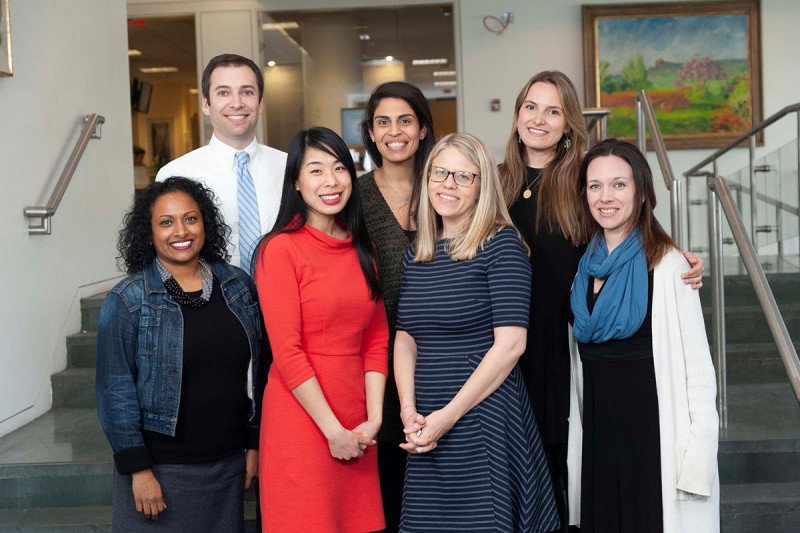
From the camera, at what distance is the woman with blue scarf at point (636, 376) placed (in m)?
2.25

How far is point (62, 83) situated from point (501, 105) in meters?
4.25

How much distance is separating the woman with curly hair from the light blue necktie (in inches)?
14.5

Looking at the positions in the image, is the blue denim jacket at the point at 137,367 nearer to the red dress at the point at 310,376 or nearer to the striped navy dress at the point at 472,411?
the red dress at the point at 310,376

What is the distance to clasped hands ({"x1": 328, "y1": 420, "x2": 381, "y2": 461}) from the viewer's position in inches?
85.1

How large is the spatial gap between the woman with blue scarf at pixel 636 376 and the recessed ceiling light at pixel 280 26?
6.26 m

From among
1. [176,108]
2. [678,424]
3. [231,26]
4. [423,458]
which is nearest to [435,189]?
[423,458]

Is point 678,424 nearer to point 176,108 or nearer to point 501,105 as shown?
point 501,105

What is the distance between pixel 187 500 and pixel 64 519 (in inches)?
55.2

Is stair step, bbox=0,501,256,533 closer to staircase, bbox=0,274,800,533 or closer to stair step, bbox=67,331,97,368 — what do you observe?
staircase, bbox=0,274,800,533

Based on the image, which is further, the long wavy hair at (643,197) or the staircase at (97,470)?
the staircase at (97,470)

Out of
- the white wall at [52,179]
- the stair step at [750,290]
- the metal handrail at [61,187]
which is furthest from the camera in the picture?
the stair step at [750,290]

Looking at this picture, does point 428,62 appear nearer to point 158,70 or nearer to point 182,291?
point 182,291

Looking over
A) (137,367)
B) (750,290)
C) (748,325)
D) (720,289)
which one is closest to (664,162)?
→ (720,289)

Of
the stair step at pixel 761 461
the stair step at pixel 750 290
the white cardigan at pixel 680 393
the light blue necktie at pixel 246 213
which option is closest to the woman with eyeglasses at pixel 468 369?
the white cardigan at pixel 680 393
